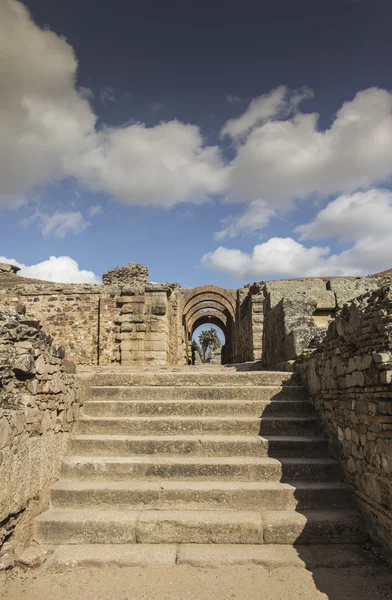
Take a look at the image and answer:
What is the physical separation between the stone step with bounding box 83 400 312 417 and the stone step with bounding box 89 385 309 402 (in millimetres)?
267

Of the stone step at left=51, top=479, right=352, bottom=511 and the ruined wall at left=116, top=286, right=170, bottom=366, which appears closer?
the stone step at left=51, top=479, right=352, bottom=511

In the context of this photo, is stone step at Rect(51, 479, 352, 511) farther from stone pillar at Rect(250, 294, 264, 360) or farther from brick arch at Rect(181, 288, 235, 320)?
brick arch at Rect(181, 288, 235, 320)

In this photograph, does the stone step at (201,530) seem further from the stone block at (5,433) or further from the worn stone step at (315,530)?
the stone block at (5,433)

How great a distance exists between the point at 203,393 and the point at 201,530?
2201 millimetres

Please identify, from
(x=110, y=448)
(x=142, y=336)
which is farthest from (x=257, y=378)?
(x=142, y=336)

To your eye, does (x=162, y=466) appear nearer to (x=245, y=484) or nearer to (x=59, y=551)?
(x=245, y=484)

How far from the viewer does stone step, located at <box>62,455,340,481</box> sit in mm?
4402

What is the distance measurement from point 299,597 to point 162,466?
6.33ft

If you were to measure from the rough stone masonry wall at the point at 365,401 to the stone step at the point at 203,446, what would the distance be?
1.25 feet

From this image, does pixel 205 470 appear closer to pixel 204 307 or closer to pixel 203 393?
pixel 203 393

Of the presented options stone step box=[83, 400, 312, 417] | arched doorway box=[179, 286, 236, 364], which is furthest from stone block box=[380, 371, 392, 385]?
arched doorway box=[179, 286, 236, 364]

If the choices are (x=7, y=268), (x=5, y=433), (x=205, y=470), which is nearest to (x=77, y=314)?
(x=205, y=470)

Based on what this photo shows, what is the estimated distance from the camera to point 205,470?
4.43 metres

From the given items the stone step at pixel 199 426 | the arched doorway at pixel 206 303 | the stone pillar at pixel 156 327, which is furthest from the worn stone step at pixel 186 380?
the arched doorway at pixel 206 303
